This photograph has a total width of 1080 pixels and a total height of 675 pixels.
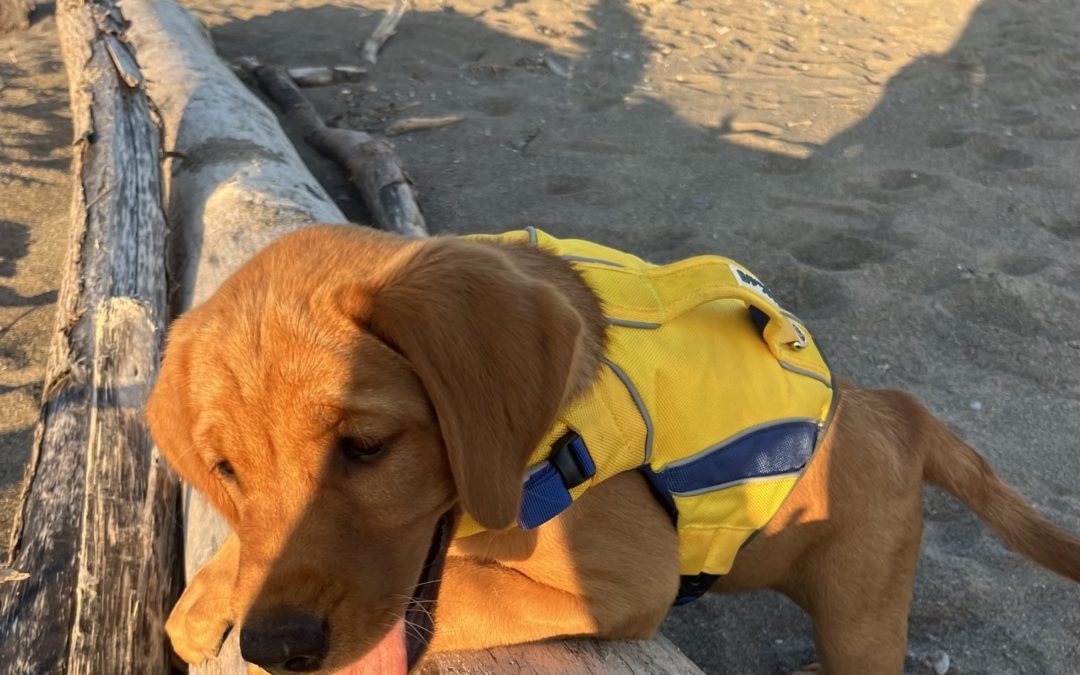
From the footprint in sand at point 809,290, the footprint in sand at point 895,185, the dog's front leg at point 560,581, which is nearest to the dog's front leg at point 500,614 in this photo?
the dog's front leg at point 560,581

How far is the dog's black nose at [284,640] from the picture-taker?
172 cm

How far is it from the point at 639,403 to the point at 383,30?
732 centimetres

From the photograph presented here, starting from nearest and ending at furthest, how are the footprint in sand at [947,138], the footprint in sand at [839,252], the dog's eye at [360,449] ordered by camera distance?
1. the dog's eye at [360,449]
2. the footprint in sand at [839,252]
3. the footprint in sand at [947,138]

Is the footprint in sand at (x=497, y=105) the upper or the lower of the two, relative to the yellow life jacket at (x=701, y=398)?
lower

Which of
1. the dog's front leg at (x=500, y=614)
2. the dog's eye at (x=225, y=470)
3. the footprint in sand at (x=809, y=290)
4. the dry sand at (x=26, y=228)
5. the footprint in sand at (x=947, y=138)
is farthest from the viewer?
the footprint in sand at (x=947, y=138)

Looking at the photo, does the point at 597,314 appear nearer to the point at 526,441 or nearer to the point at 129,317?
the point at 526,441

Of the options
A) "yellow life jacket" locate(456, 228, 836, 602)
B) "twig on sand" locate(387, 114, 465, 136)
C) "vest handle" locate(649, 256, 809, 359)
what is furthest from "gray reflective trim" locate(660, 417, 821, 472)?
"twig on sand" locate(387, 114, 465, 136)

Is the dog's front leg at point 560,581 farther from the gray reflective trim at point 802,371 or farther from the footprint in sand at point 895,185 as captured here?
the footprint in sand at point 895,185

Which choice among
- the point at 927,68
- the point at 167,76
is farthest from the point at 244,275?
the point at 927,68

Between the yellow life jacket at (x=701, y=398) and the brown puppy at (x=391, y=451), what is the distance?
9cm

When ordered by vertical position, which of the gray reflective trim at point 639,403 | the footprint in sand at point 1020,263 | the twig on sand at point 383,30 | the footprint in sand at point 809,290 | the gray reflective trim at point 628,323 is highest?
the gray reflective trim at point 628,323

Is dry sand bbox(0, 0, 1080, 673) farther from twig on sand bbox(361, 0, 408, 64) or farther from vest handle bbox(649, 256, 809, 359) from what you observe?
vest handle bbox(649, 256, 809, 359)

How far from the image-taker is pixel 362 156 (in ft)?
18.5

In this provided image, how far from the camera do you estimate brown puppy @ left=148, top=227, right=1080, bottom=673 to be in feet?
5.91
